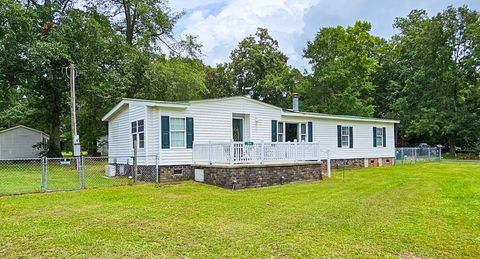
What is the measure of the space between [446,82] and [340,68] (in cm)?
806

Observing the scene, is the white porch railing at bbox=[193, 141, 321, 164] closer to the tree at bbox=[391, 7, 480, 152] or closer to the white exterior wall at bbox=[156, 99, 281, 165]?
the white exterior wall at bbox=[156, 99, 281, 165]

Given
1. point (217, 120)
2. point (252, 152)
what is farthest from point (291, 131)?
point (252, 152)

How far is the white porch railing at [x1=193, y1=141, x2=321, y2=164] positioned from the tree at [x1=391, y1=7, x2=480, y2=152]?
59.3 feet

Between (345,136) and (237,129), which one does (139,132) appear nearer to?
(237,129)

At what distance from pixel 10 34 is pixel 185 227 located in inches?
631

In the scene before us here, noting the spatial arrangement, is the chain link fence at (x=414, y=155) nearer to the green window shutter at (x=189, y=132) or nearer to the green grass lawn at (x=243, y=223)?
the green grass lawn at (x=243, y=223)

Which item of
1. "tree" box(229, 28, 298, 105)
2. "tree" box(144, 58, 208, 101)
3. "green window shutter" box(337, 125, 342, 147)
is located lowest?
"green window shutter" box(337, 125, 342, 147)

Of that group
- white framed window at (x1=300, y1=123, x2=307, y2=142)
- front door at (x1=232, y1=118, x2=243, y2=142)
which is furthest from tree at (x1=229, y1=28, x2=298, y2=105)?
front door at (x1=232, y1=118, x2=243, y2=142)

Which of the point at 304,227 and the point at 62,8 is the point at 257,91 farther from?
the point at 304,227

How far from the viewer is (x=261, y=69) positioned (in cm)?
3403

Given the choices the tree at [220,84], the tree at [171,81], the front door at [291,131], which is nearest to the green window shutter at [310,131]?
the front door at [291,131]

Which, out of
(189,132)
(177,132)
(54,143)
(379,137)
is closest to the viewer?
(177,132)

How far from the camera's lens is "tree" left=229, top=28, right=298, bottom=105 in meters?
32.0

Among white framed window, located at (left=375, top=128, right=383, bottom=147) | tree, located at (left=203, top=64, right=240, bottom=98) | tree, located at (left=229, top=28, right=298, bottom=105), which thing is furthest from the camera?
tree, located at (left=203, top=64, right=240, bottom=98)
